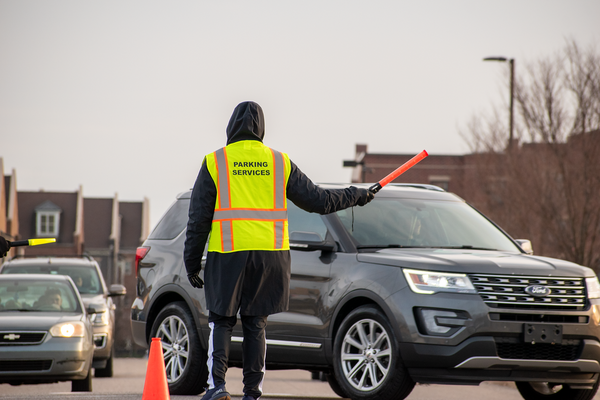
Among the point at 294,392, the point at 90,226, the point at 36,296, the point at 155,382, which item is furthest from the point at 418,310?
the point at 90,226

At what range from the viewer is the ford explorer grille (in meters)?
6.71

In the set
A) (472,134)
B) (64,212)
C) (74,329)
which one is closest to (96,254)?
(64,212)

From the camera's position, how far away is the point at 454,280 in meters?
6.76

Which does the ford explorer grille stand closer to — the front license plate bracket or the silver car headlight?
the front license plate bracket

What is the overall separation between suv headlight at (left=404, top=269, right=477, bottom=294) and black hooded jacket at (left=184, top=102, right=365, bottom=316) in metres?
1.27

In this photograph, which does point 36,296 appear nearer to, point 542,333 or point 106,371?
point 106,371

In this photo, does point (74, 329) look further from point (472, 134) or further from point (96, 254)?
point (96, 254)

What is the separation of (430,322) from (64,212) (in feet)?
203

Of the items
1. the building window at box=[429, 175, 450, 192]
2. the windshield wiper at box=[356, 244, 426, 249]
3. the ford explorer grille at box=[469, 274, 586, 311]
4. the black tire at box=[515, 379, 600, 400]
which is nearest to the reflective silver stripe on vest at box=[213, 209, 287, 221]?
the ford explorer grille at box=[469, 274, 586, 311]

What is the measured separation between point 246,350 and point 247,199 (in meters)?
1.00

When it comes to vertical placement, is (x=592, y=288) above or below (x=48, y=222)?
above

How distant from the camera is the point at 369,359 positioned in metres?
7.06

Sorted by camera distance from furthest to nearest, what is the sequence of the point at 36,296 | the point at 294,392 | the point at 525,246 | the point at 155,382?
the point at 294,392 < the point at 36,296 < the point at 525,246 < the point at 155,382

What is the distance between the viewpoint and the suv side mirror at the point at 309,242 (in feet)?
25.1
